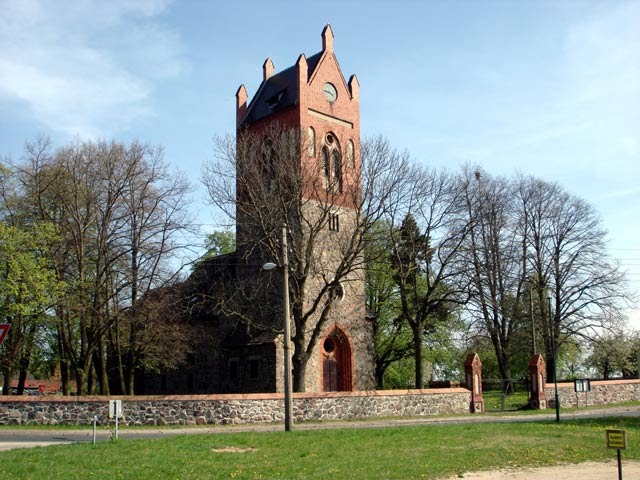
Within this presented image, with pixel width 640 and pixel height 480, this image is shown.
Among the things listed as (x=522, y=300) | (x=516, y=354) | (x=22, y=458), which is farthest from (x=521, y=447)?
(x=516, y=354)

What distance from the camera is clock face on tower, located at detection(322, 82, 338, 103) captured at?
3684 centimetres

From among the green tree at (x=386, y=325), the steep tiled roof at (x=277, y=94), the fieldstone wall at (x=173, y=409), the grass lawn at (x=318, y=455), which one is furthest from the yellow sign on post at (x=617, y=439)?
the green tree at (x=386, y=325)

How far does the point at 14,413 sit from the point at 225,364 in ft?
42.7

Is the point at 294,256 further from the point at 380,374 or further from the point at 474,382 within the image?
the point at 380,374

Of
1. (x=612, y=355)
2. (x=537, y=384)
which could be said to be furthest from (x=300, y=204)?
(x=612, y=355)

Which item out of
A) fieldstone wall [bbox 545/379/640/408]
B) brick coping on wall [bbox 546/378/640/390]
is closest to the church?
brick coping on wall [bbox 546/378/640/390]

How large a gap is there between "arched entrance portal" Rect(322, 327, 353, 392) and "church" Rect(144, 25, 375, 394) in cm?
6

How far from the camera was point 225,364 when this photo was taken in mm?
36250

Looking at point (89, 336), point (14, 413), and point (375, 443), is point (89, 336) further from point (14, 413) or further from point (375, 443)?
point (375, 443)

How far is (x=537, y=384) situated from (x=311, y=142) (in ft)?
57.2

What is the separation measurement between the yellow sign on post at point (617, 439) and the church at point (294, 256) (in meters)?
18.8

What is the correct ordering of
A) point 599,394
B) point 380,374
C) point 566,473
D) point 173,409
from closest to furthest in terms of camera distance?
1. point 566,473
2. point 173,409
3. point 599,394
4. point 380,374

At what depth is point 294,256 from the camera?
30.0m

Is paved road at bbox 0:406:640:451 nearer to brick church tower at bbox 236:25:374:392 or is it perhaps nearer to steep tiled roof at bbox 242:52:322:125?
brick church tower at bbox 236:25:374:392
